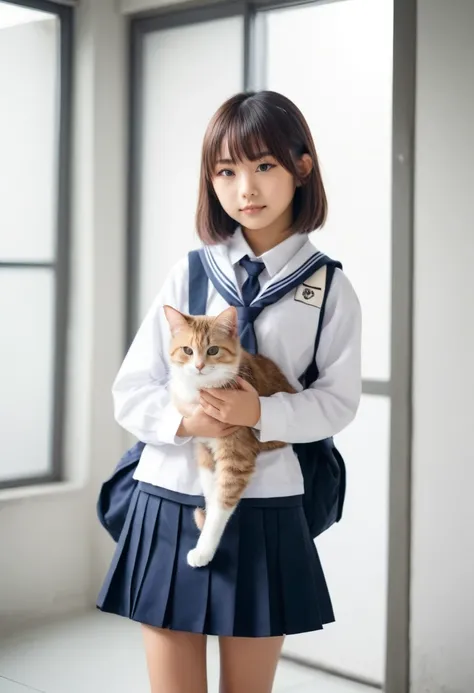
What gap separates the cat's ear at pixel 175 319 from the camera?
1.49 m

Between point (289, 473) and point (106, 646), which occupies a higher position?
point (289, 473)

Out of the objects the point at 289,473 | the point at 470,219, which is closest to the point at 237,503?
the point at 289,473

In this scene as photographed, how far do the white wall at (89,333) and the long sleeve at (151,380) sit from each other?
4.98ft

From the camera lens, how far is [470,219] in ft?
7.14

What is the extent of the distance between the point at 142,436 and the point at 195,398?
13cm

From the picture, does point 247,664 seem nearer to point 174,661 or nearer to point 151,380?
point 174,661

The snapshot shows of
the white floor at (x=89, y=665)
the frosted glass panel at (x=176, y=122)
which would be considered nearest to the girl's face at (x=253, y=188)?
the frosted glass panel at (x=176, y=122)

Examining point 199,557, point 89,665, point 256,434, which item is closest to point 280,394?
point 256,434

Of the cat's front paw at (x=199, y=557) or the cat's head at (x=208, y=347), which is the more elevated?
the cat's head at (x=208, y=347)

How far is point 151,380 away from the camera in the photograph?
1601mm

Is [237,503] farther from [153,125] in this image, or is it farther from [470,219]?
[153,125]

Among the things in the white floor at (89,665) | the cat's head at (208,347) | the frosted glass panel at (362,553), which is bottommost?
the white floor at (89,665)

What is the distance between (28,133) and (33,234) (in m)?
0.34

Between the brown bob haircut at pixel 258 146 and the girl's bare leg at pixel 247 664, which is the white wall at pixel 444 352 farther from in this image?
the girl's bare leg at pixel 247 664
